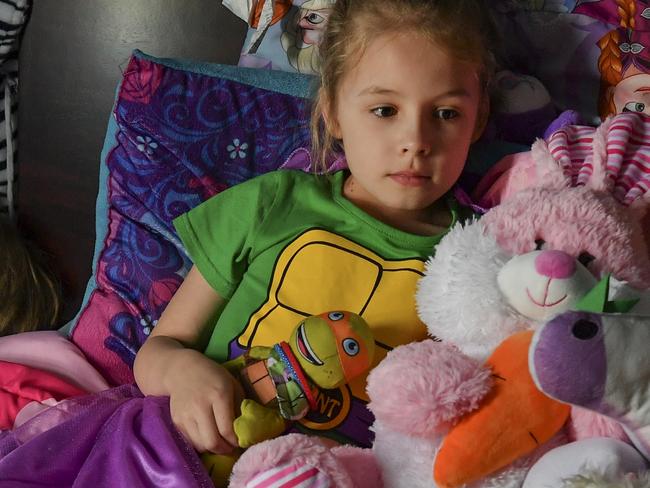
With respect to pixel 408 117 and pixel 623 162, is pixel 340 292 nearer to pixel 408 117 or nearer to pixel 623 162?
pixel 408 117

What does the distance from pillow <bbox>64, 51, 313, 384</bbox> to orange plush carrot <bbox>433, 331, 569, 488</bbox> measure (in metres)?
0.65

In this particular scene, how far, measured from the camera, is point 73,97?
150 centimetres

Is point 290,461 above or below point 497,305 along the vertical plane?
below

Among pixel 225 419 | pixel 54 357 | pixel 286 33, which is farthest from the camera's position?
pixel 286 33

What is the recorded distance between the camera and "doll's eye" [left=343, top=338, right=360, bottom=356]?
0.87 metres

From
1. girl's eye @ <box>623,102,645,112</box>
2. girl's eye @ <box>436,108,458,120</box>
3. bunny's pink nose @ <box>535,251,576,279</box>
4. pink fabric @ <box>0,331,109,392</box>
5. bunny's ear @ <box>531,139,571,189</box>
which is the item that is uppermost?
girl's eye @ <box>623,102,645,112</box>

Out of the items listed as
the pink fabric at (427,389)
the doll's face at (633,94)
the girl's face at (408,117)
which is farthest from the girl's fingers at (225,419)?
the doll's face at (633,94)

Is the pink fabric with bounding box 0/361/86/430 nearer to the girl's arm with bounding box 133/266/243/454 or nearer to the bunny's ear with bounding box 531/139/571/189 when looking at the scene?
the girl's arm with bounding box 133/266/243/454

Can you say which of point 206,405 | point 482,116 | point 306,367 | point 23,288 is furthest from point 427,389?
point 23,288

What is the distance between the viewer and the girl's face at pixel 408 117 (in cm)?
98

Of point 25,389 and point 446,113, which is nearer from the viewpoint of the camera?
Answer: point 446,113

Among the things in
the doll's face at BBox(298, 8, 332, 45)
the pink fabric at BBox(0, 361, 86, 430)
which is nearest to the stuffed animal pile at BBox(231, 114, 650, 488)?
the pink fabric at BBox(0, 361, 86, 430)

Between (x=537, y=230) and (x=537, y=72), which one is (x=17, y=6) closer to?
(x=537, y=72)

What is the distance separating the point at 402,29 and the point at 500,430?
0.54 m
